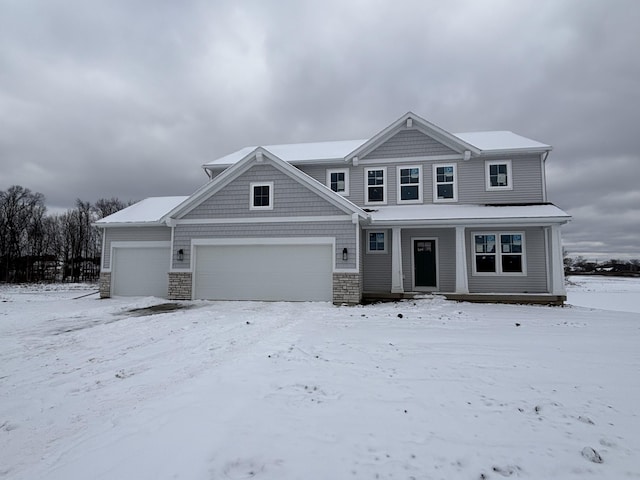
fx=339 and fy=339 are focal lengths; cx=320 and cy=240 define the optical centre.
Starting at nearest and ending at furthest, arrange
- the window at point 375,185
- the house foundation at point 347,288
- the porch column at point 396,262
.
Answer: the house foundation at point 347,288 < the porch column at point 396,262 < the window at point 375,185

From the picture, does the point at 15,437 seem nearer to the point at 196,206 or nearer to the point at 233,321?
the point at 233,321

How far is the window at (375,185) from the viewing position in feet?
47.2

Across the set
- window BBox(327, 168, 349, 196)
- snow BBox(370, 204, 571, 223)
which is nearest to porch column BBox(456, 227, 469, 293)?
snow BBox(370, 204, 571, 223)

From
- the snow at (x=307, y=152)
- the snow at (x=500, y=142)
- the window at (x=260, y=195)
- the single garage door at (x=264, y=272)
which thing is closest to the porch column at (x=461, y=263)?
the snow at (x=500, y=142)

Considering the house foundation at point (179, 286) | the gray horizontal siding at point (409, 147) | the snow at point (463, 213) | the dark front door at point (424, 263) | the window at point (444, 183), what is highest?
the gray horizontal siding at point (409, 147)

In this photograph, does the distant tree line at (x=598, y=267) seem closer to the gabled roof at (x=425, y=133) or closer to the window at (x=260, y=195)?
the gabled roof at (x=425, y=133)

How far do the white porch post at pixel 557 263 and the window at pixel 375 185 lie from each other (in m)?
6.14

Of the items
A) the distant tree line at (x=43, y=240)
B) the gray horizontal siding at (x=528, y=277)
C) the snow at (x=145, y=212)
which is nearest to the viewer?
the gray horizontal siding at (x=528, y=277)

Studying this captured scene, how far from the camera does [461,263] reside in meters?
12.4

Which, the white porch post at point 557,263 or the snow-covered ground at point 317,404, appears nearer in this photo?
the snow-covered ground at point 317,404

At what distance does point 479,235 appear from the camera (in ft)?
44.3

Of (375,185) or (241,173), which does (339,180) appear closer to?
(375,185)

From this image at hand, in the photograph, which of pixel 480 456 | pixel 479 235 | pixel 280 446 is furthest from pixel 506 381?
pixel 479 235

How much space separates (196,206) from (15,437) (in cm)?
1050
